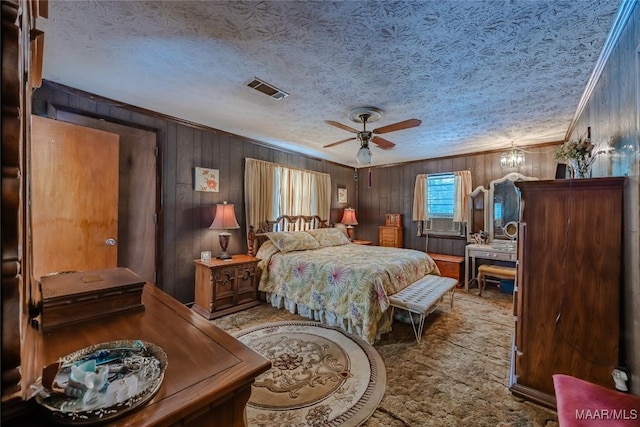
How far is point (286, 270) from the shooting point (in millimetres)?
3607

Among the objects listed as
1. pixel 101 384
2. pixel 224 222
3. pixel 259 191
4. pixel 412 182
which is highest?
pixel 412 182

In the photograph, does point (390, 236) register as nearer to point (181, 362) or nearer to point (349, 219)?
point (349, 219)

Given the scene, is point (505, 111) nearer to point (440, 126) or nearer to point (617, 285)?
point (440, 126)

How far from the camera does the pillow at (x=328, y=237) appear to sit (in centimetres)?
460

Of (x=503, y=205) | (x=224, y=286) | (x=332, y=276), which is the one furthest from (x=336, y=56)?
(x=503, y=205)

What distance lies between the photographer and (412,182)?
570 cm

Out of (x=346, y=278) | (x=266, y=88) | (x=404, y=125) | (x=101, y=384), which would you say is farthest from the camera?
(x=346, y=278)

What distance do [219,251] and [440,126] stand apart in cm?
341

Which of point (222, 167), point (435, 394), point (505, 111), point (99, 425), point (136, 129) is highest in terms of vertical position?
point (505, 111)

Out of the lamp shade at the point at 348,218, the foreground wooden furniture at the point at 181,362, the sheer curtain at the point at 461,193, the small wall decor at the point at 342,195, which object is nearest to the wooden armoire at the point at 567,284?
the foreground wooden furniture at the point at 181,362

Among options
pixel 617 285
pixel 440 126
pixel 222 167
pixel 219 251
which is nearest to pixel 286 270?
pixel 219 251

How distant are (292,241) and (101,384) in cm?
343

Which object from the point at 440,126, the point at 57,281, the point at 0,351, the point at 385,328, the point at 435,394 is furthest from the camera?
the point at 440,126

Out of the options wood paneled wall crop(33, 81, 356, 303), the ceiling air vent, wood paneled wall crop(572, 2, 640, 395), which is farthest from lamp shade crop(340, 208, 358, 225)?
wood paneled wall crop(572, 2, 640, 395)
